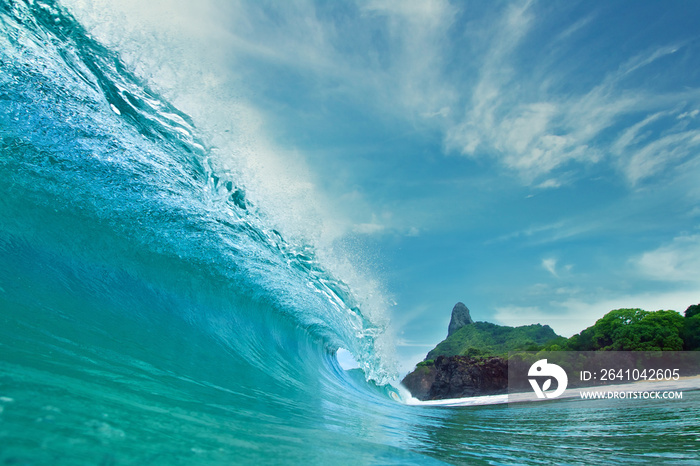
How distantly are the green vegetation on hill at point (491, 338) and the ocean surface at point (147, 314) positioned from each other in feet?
167

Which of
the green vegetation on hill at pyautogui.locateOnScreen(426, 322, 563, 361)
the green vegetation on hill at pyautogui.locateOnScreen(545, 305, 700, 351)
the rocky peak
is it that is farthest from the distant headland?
the rocky peak

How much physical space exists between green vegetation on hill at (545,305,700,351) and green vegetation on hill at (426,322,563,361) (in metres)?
16.9

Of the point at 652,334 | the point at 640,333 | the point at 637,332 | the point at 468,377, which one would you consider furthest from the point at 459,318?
the point at 468,377

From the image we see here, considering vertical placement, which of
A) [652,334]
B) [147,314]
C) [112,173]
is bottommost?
[147,314]

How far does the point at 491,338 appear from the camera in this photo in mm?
57094

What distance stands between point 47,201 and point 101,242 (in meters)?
0.81

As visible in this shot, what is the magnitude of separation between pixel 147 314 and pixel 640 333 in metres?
38.3

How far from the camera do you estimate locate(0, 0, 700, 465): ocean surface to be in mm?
1729

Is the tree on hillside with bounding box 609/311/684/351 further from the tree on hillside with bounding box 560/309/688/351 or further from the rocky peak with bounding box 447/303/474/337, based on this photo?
the rocky peak with bounding box 447/303/474/337

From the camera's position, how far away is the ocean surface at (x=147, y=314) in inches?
68.1

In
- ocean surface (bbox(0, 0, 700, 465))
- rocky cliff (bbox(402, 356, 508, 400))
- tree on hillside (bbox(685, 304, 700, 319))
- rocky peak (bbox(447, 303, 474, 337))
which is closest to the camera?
ocean surface (bbox(0, 0, 700, 465))

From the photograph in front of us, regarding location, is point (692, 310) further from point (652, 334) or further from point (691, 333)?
point (652, 334)

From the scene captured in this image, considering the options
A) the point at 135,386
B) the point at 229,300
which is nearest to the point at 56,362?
the point at 135,386

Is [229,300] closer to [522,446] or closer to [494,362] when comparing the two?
[522,446]
